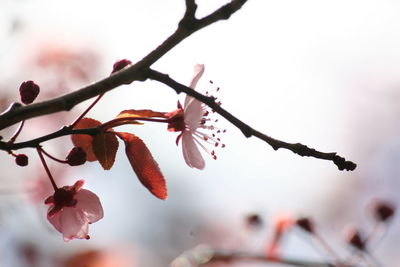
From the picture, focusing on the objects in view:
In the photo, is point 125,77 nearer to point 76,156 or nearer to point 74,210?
point 76,156

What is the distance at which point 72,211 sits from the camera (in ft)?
5.11

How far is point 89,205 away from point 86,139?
18 centimetres

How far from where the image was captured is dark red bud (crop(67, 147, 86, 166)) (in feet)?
4.58

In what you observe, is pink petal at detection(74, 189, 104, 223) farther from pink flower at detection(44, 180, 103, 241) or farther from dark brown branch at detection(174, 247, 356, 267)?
dark brown branch at detection(174, 247, 356, 267)

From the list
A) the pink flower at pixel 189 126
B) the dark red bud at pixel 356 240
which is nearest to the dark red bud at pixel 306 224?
the dark red bud at pixel 356 240

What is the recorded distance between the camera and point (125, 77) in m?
1.09

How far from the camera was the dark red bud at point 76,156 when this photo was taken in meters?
1.40

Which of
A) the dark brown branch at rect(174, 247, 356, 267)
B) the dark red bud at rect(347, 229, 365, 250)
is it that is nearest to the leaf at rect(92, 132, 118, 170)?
the dark brown branch at rect(174, 247, 356, 267)

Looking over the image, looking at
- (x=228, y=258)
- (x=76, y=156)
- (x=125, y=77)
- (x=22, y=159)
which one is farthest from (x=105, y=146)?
(x=228, y=258)

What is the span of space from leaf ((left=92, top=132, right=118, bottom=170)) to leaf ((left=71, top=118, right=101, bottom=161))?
0.11ft

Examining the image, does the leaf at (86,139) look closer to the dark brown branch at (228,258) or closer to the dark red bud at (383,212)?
the dark brown branch at (228,258)

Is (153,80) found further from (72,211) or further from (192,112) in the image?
(72,211)

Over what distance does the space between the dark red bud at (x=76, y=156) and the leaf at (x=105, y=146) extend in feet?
0.11

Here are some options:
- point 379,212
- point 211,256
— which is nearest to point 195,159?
point 211,256
